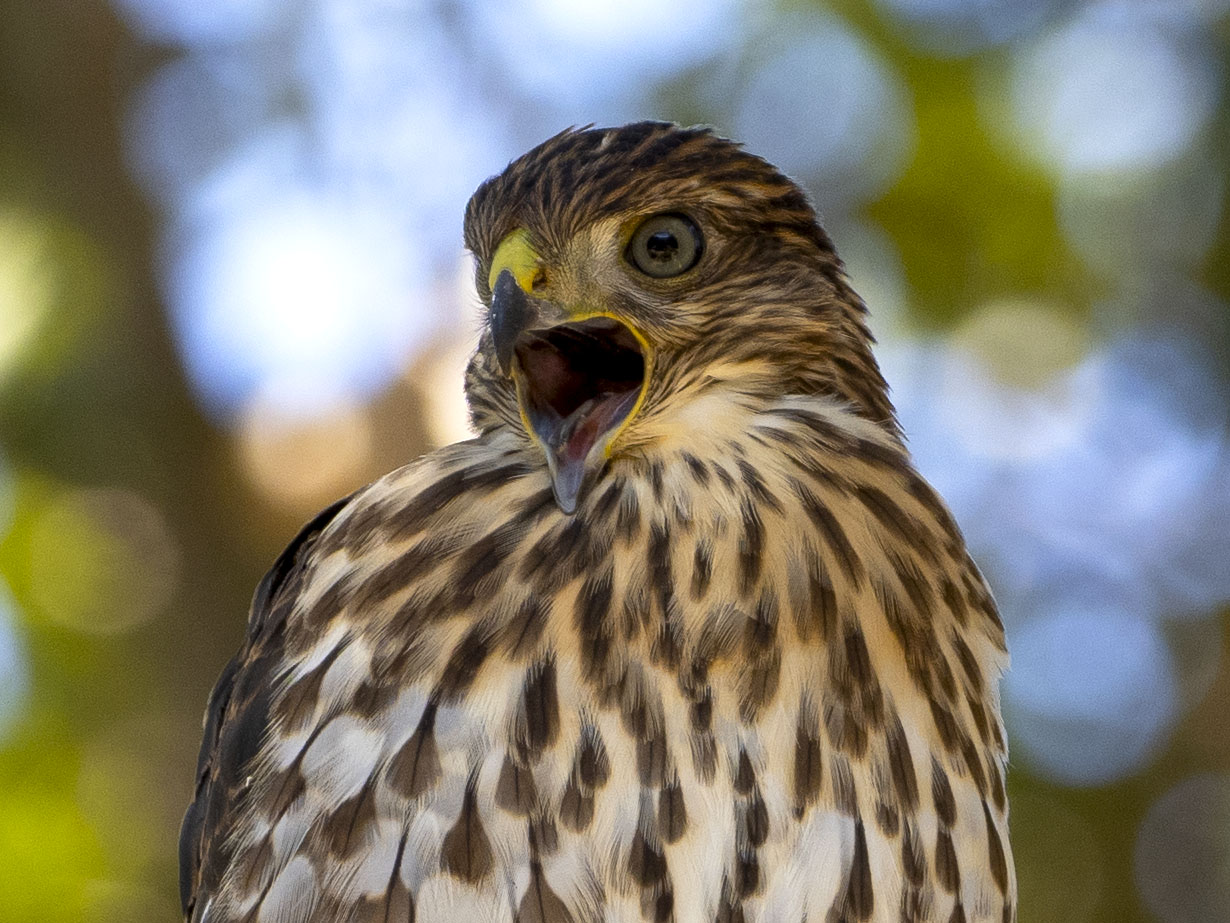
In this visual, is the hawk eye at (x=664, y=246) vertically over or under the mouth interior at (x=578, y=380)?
over

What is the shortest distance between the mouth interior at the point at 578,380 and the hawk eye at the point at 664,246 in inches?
4.0

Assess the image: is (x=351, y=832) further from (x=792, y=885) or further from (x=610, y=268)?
(x=610, y=268)

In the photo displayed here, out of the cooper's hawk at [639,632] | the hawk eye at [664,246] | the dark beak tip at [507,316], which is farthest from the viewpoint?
the hawk eye at [664,246]

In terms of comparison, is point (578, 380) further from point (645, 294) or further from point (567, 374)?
point (645, 294)

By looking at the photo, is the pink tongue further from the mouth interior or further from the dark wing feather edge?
the dark wing feather edge

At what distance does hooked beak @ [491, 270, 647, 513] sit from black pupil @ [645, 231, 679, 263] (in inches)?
4.7

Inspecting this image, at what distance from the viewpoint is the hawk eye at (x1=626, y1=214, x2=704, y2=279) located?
2.03 m

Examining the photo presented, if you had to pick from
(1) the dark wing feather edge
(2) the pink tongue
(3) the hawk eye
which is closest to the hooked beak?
(2) the pink tongue

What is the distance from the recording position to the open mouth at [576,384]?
1.94m

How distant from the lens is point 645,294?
2.00m

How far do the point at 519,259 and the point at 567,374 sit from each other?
184 millimetres

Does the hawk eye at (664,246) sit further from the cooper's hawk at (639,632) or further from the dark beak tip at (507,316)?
the dark beak tip at (507,316)

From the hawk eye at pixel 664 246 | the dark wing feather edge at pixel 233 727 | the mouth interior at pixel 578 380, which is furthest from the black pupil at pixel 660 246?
the dark wing feather edge at pixel 233 727

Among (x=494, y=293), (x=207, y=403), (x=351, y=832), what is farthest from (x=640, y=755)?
(x=207, y=403)
